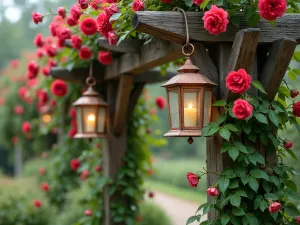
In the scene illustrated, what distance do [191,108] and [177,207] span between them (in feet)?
29.1

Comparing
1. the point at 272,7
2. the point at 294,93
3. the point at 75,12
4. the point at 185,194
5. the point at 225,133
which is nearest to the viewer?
the point at 272,7

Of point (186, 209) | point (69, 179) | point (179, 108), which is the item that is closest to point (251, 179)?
point (179, 108)

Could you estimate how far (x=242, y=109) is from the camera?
8.41 feet

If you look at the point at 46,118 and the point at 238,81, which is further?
the point at 46,118

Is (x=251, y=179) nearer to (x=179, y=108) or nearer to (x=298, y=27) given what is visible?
(x=179, y=108)

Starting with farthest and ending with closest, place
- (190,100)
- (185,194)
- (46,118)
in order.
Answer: (185,194) < (46,118) < (190,100)

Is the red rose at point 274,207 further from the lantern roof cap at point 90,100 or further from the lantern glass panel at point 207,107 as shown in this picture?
the lantern roof cap at point 90,100

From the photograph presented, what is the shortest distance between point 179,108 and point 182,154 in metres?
21.4

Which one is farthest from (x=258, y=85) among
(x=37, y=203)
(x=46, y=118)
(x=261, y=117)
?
(x=46, y=118)

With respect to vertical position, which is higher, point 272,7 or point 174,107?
point 272,7

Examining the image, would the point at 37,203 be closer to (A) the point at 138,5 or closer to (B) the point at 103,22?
(B) the point at 103,22

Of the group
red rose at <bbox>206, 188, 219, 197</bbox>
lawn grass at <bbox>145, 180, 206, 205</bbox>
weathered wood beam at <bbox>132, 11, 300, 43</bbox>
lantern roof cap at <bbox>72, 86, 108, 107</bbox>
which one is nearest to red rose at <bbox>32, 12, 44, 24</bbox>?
lantern roof cap at <bbox>72, 86, 108, 107</bbox>

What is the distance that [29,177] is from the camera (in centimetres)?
1075

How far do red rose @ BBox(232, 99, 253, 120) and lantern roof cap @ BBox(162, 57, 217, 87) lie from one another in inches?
9.7
